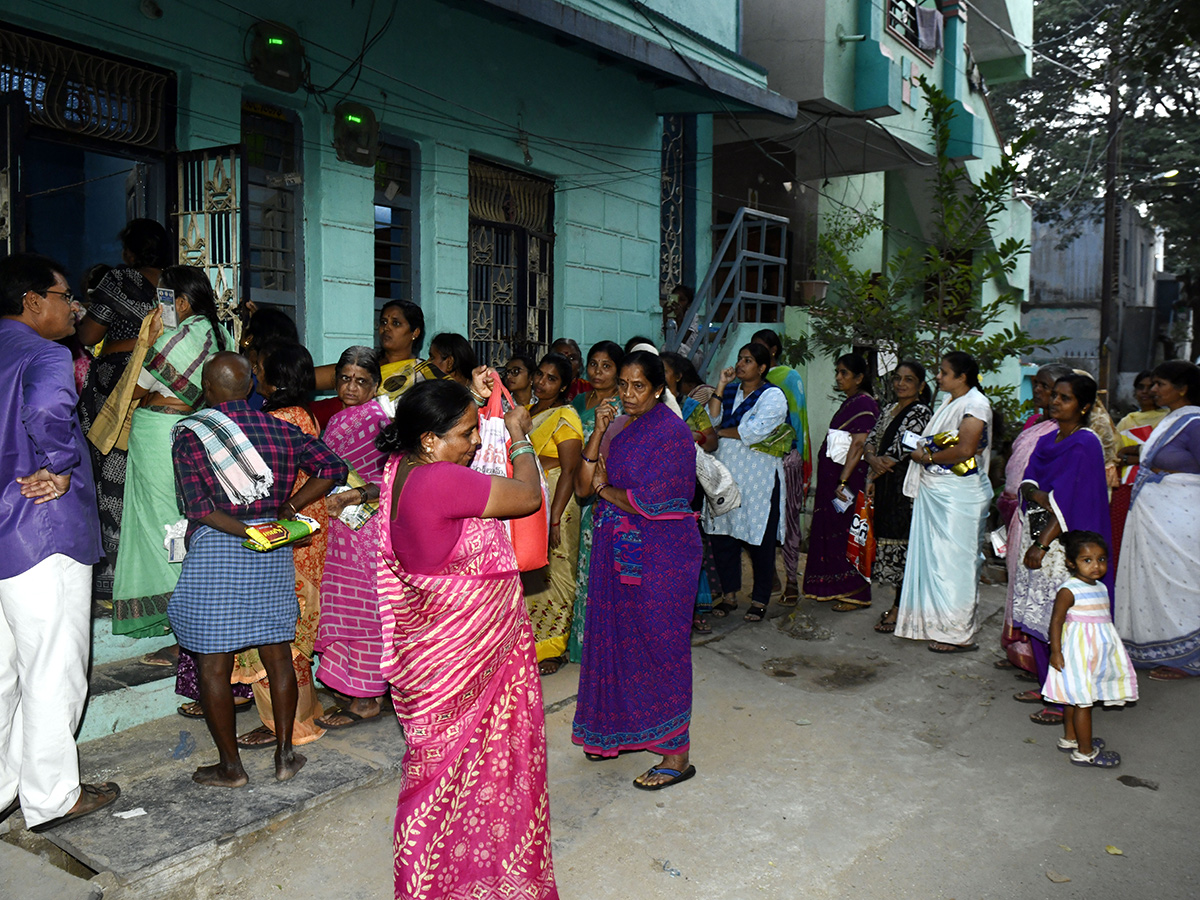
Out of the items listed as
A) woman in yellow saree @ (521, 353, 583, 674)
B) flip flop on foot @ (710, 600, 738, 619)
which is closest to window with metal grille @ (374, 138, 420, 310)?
woman in yellow saree @ (521, 353, 583, 674)

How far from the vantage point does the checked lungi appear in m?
3.65

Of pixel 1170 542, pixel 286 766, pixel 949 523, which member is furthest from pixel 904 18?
pixel 286 766

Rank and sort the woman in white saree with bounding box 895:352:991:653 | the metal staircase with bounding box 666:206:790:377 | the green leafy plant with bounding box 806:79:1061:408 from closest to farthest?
the woman in white saree with bounding box 895:352:991:653 < the green leafy plant with bounding box 806:79:1061:408 < the metal staircase with bounding box 666:206:790:377

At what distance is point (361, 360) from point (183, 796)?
A: 77.1 inches

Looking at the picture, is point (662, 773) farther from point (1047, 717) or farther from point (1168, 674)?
point (1168, 674)

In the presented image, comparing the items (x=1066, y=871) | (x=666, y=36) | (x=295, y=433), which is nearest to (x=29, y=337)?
(x=295, y=433)

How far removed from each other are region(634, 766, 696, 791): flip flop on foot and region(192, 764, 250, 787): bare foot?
1603 millimetres

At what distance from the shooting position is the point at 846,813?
392 centimetres

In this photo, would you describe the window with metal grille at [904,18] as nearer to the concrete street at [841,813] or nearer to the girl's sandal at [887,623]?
the girl's sandal at [887,623]

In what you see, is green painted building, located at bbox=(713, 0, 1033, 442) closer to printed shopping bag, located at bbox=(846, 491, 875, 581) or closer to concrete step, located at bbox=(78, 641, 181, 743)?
printed shopping bag, located at bbox=(846, 491, 875, 581)

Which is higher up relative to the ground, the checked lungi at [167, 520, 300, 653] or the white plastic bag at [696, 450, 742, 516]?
the white plastic bag at [696, 450, 742, 516]

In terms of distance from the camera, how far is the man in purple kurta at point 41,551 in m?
3.38

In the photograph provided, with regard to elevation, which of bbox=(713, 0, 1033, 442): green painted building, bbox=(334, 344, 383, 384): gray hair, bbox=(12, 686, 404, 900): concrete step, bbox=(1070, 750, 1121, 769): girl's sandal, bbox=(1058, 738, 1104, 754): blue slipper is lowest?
bbox=(1070, 750, 1121, 769): girl's sandal

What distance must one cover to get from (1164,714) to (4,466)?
5.62 m
